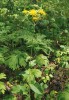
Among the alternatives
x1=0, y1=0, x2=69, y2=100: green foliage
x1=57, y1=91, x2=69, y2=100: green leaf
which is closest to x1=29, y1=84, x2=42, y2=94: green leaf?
x1=0, y1=0, x2=69, y2=100: green foliage

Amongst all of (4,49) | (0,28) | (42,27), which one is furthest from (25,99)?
(42,27)

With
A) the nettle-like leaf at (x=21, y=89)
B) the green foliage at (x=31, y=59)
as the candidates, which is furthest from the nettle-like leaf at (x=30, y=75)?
the nettle-like leaf at (x=21, y=89)

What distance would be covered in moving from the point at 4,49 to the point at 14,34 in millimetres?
298

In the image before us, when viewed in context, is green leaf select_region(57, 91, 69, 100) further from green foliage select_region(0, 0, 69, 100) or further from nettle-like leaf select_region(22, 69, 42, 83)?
nettle-like leaf select_region(22, 69, 42, 83)

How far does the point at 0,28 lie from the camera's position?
4238mm

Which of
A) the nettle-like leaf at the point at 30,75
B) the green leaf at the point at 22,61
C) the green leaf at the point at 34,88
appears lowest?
the green leaf at the point at 34,88

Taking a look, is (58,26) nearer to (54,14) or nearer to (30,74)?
(54,14)

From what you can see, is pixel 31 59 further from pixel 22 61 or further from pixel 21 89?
pixel 21 89

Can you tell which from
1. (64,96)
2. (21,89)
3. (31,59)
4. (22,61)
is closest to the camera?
(64,96)

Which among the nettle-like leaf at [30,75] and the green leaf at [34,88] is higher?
the nettle-like leaf at [30,75]

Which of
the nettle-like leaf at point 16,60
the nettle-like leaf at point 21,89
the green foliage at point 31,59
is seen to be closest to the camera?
the nettle-like leaf at point 21,89

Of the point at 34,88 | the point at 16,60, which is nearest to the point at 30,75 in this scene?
the point at 34,88

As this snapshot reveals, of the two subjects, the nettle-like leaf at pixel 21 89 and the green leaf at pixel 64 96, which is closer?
the green leaf at pixel 64 96

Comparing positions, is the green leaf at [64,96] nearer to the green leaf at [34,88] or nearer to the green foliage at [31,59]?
the green foliage at [31,59]
